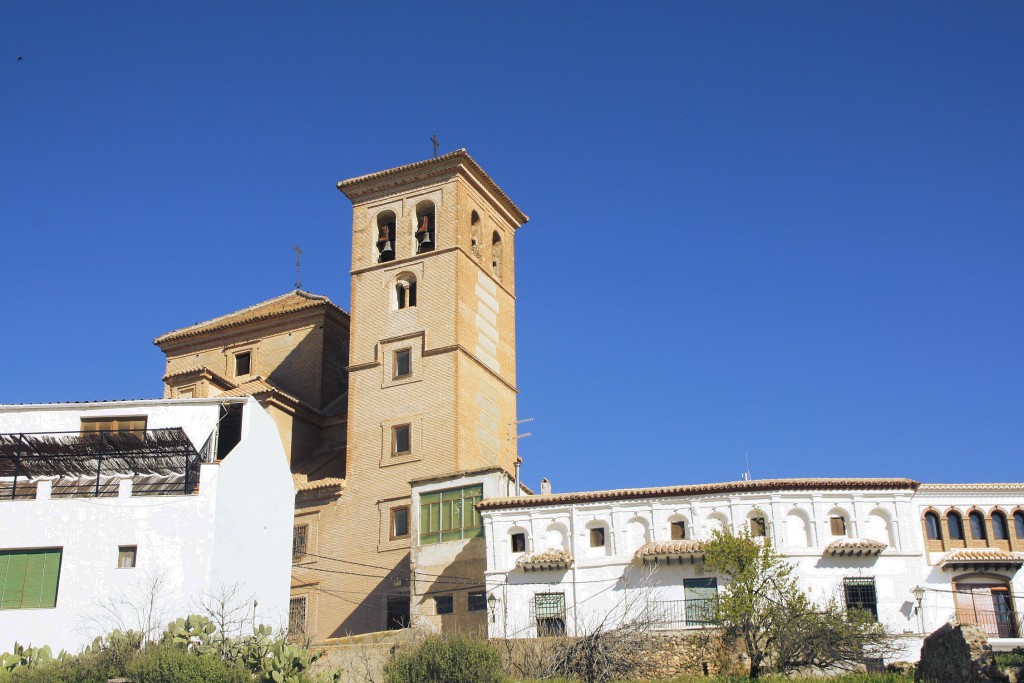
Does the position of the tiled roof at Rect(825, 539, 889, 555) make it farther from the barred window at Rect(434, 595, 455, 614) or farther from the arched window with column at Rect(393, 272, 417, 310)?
the arched window with column at Rect(393, 272, 417, 310)

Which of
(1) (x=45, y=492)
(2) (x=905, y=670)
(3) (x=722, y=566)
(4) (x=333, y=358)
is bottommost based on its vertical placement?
(2) (x=905, y=670)

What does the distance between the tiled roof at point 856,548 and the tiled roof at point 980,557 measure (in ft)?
6.55

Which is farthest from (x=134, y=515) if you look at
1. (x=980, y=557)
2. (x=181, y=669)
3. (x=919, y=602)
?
(x=980, y=557)

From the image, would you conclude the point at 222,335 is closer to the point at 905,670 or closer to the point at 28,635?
the point at 28,635

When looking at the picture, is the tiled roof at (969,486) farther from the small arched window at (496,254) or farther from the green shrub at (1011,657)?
the small arched window at (496,254)

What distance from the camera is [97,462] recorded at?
3806 centimetres

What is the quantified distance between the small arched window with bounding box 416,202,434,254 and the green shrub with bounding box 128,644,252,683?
2561 centimetres

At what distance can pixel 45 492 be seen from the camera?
35344 millimetres

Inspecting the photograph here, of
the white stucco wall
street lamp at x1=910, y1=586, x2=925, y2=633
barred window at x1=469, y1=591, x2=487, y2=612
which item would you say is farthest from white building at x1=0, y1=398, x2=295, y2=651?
street lamp at x1=910, y1=586, x2=925, y2=633

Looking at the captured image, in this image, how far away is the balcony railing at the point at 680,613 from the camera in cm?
3688

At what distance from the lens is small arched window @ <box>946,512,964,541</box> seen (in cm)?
3994

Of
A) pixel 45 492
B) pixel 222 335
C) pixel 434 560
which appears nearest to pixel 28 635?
pixel 45 492

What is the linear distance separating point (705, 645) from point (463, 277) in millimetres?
21004

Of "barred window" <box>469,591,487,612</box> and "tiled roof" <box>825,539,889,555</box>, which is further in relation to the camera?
"barred window" <box>469,591,487,612</box>
